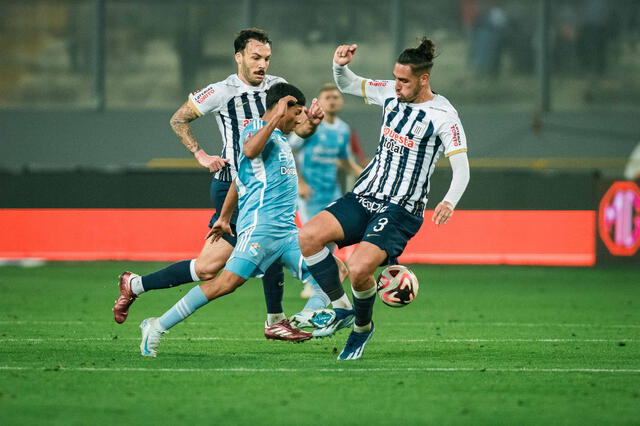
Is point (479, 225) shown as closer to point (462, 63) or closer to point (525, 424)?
point (462, 63)

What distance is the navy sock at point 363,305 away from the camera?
23.7ft

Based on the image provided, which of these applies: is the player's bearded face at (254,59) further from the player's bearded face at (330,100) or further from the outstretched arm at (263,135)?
the player's bearded face at (330,100)

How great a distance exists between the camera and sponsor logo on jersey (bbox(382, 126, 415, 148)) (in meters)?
7.34

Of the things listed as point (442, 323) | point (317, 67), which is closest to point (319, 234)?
point (442, 323)

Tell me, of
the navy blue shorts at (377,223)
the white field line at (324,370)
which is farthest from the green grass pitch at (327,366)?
the navy blue shorts at (377,223)

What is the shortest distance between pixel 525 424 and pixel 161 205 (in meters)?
10.9

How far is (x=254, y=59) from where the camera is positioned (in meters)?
8.02

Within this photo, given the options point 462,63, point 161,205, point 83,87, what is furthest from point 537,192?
point 83,87

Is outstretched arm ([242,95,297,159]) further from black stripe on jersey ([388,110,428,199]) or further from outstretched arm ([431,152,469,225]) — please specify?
outstretched arm ([431,152,469,225])

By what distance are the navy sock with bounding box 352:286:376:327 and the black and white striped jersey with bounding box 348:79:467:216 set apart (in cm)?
59

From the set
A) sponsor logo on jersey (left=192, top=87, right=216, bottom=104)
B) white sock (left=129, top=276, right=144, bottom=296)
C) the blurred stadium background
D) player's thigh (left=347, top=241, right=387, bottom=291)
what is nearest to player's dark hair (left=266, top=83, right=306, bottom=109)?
sponsor logo on jersey (left=192, top=87, right=216, bottom=104)

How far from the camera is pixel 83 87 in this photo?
21594 mm

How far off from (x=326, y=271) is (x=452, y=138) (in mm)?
1138

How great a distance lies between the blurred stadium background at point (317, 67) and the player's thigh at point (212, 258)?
12.5 metres
